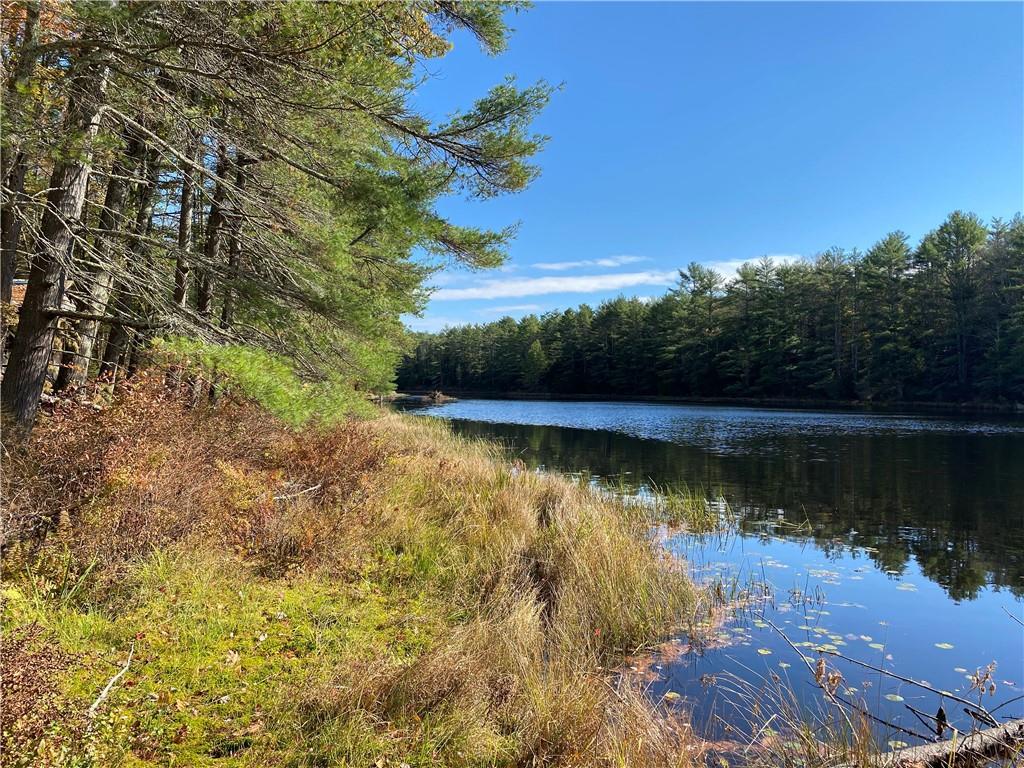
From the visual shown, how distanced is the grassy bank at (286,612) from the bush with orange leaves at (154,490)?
0.05 ft

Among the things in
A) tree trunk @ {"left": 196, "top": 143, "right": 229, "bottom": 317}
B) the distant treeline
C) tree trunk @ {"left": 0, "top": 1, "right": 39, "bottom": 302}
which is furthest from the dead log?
the distant treeline

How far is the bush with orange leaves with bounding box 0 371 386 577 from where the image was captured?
3.84 m

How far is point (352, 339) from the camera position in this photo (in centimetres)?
716

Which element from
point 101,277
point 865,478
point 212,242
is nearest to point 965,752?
point 101,277

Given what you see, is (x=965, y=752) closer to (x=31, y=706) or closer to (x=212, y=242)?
(x=31, y=706)

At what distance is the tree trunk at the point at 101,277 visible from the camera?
5.03 m

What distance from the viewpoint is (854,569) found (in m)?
6.94

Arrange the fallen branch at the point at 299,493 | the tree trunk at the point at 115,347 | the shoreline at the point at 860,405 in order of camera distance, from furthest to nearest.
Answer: the shoreline at the point at 860,405, the tree trunk at the point at 115,347, the fallen branch at the point at 299,493

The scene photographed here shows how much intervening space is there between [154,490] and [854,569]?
25.5 feet

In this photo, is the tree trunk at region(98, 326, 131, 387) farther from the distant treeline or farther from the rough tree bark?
the distant treeline

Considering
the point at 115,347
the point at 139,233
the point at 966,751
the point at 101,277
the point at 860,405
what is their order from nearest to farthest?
the point at 966,751 < the point at 101,277 < the point at 139,233 < the point at 115,347 < the point at 860,405

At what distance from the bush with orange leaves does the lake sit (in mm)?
3656

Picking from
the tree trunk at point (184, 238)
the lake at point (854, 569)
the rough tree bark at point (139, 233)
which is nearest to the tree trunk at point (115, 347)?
the rough tree bark at point (139, 233)

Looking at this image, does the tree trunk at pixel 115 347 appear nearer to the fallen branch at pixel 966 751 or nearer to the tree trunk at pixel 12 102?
the tree trunk at pixel 12 102
